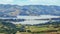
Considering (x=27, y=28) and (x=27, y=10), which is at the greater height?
(x=27, y=10)

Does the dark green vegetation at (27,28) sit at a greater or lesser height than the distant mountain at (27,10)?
lesser

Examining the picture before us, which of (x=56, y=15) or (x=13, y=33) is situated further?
(x=56, y=15)

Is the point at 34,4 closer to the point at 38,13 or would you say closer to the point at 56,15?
the point at 38,13

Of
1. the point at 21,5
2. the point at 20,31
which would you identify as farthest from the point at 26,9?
the point at 20,31
